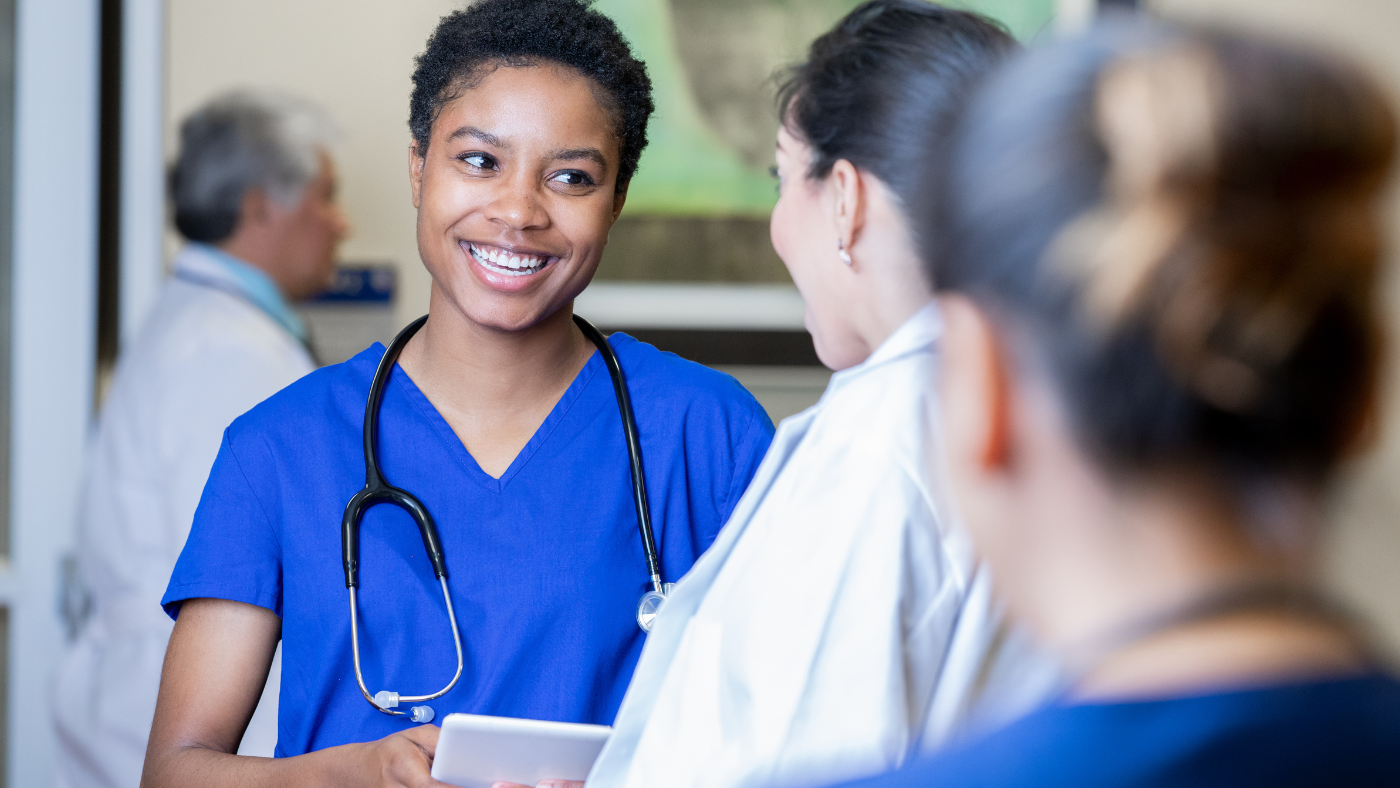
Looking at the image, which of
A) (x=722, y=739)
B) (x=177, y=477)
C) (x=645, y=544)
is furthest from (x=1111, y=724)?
(x=177, y=477)

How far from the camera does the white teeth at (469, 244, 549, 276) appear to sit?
1085mm

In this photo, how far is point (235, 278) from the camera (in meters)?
2.12

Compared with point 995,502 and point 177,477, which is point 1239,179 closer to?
point 995,502

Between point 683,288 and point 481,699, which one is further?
point 683,288

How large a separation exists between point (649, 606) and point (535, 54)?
0.52 metres

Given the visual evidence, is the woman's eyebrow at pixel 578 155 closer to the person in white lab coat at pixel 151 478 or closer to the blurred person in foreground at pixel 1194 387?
the blurred person in foreground at pixel 1194 387

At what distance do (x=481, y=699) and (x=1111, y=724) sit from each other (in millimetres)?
730

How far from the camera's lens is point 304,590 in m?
1.04

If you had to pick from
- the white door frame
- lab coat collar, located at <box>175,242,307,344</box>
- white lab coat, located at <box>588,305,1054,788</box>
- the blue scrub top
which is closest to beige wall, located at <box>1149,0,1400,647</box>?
white lab coat, located at <box>588,305,1054,788</box>

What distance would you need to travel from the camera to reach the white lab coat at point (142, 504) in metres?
1.85

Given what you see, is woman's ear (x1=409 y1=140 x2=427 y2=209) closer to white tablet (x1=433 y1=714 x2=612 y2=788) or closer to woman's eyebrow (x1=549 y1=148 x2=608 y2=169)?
woman's eyebrow (x1=549 y1=148 x2=608 y2=169)

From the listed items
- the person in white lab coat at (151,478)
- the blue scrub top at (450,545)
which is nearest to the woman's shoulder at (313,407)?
the blue scrub top at (450,545)

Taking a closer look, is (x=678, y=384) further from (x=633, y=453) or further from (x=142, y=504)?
(x=142, y=504)

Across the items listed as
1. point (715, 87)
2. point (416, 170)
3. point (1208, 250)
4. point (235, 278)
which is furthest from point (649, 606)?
point (715, 87)
